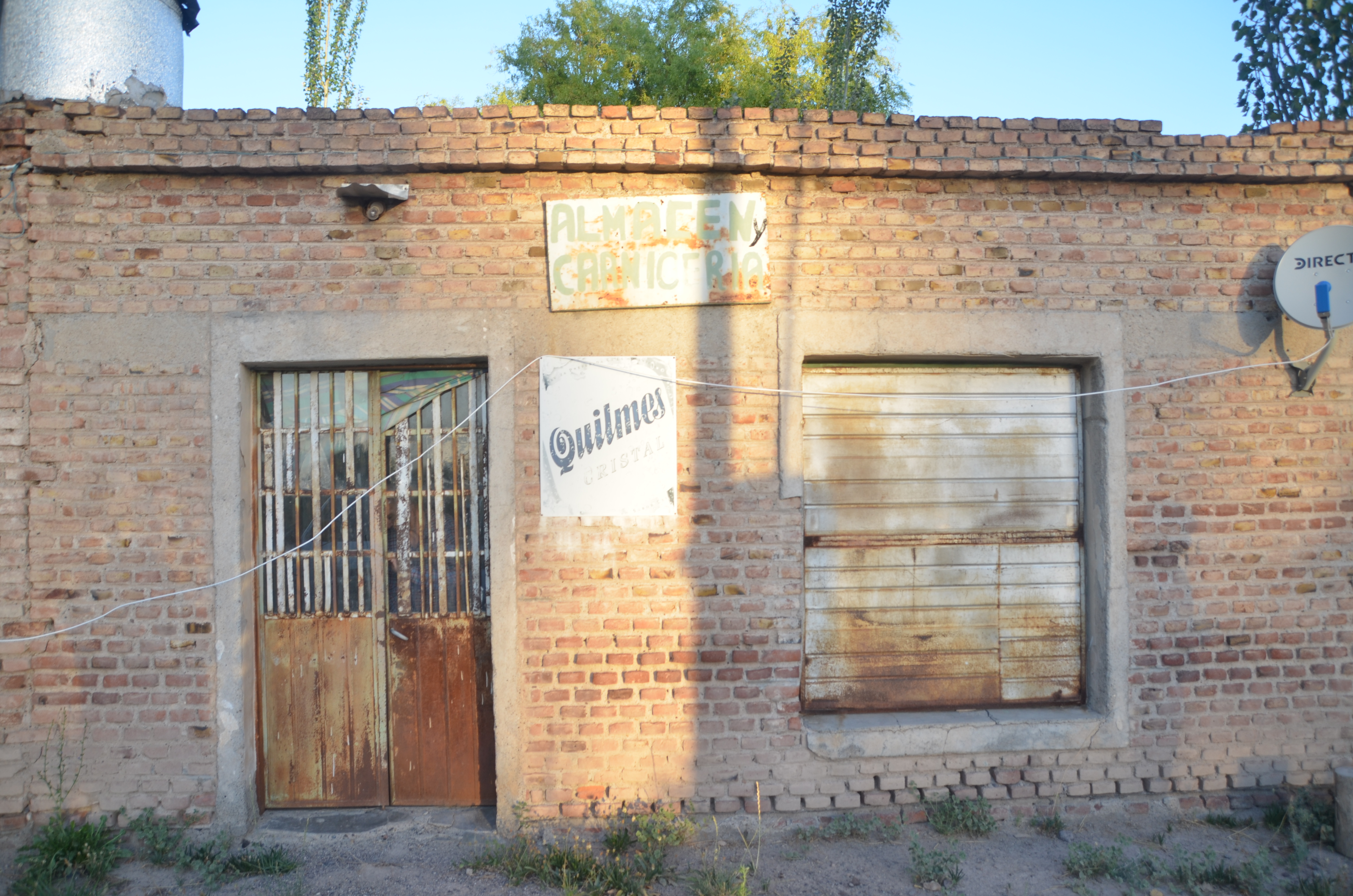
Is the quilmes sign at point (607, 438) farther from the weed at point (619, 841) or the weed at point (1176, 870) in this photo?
the weed at point (1176, 870)

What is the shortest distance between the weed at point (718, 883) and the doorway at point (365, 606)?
4.46 feet

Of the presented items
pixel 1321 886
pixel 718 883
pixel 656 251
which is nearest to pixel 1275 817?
pixel 1321 886

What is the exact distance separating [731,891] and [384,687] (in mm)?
2139

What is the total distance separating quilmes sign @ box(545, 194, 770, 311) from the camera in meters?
3.94

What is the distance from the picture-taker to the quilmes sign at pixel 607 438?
3920mm

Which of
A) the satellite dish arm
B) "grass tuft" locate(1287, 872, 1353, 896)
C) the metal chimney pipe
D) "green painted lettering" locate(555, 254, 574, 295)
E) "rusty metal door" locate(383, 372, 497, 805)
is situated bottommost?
"grass tuft" locate(1287, 872, 1353, 896)

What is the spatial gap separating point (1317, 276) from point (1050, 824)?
332 cm

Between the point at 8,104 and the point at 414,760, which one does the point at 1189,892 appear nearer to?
the point at 414,760

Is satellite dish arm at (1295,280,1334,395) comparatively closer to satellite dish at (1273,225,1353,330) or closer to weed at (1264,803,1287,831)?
satellite dish at (1273,225,1353,330)

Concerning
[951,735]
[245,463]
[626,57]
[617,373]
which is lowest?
[951,735]

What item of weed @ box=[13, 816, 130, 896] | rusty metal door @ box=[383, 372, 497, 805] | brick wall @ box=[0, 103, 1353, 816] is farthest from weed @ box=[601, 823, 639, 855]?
weed @ box=[13, 816, 130, 896]

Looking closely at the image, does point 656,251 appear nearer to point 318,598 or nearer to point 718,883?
point 318,598

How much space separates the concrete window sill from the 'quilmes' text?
1.89 metres

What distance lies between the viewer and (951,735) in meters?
4.01
